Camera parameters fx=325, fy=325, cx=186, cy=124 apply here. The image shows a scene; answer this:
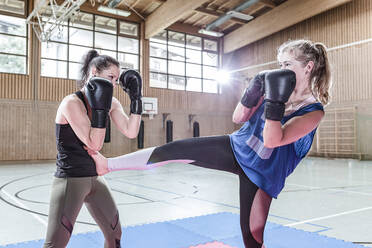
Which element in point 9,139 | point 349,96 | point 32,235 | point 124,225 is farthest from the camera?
point 349,96

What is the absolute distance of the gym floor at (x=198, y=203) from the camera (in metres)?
3.31

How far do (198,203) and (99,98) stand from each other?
124 inches

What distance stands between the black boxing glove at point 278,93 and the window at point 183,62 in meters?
12.3

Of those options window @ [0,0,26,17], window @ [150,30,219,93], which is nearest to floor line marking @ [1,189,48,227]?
window @ [0,0,26,17]

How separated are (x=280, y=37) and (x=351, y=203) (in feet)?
34.2

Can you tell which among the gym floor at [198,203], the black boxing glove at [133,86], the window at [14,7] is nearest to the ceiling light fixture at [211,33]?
the window at [14,7]

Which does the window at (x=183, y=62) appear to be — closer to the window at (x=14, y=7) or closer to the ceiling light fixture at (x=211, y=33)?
the ceiling light fixture at (x=211, y=33)

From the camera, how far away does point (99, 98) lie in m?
1.69

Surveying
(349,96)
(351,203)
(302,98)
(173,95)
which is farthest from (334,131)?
(302,98)

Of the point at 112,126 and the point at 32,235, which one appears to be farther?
the point at 112,126

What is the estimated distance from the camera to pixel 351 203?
4445 millimetres

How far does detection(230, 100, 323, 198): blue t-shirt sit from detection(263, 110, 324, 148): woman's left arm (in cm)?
6

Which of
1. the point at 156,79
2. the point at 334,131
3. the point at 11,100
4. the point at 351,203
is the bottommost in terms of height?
the point at 351,203

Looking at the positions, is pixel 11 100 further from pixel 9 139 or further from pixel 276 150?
pixel 276 150
